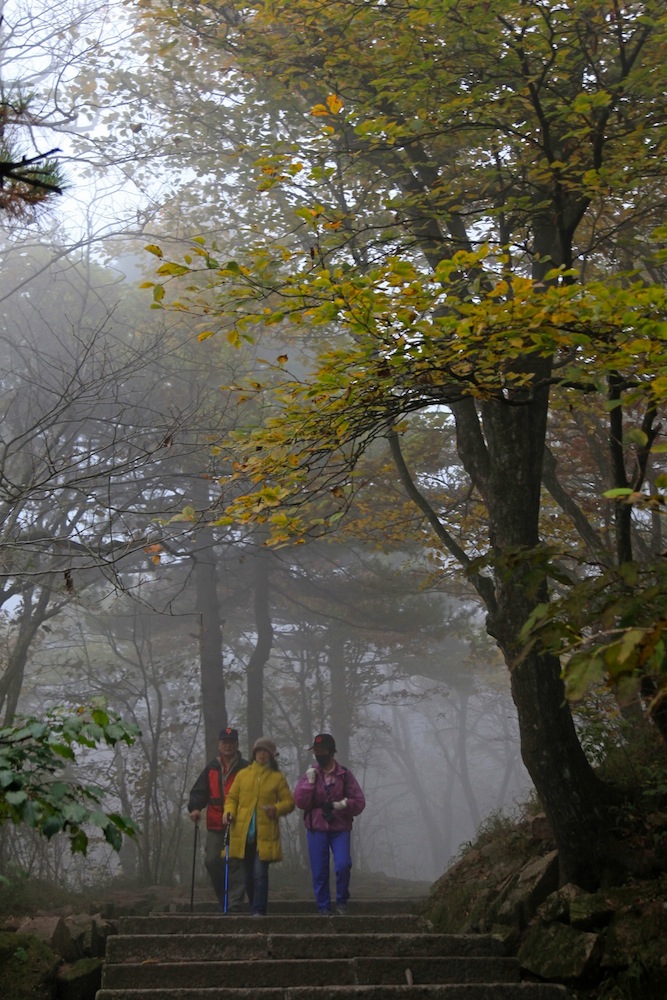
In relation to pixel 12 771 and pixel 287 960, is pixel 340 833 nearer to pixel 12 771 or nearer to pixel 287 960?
pixel 287 960

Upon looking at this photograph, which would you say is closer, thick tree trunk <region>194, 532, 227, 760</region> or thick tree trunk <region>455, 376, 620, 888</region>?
thick tree trunk <region>455, 376, 620, 888</region>

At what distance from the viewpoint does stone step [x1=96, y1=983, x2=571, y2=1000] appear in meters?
4.92

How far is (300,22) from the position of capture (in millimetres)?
7750

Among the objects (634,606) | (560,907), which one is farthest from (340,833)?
(634,606)

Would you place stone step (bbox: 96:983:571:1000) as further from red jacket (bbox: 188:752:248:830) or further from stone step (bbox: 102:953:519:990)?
red jacket (bbox: 188:752:248:830)

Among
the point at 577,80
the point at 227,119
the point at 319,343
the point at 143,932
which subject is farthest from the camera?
the point at 319,343

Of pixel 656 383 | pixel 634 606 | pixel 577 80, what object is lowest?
pixel 634 606

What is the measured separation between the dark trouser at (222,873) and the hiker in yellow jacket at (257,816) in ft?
0.43

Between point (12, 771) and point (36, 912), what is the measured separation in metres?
7.84

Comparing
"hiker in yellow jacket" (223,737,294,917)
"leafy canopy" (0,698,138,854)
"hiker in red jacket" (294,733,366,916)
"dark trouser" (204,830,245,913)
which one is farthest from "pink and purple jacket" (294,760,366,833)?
"leafy canopy" (0,698,138,854)

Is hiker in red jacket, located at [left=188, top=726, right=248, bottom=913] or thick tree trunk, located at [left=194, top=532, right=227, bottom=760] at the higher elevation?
thick tree trunk, located at [left=194, top=532, right=227, bottom=760]

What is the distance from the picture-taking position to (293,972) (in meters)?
5.45

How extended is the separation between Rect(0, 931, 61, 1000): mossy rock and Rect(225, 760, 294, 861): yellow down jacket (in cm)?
279

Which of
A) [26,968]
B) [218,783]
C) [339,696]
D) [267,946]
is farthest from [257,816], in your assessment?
[339,696]
